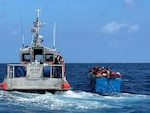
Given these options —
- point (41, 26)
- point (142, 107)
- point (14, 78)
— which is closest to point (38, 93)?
point (14, 78)

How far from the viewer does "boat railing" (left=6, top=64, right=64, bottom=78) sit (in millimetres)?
30409

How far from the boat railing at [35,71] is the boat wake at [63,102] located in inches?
51.9

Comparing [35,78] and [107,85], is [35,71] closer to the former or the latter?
[35,78]

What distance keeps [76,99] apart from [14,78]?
4.82m

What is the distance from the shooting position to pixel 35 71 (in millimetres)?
30484

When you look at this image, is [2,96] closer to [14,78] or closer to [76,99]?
[14,78]

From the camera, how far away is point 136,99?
29.9 meters

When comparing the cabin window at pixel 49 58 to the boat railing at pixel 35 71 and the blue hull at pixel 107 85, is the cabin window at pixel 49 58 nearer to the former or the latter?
the boat railing at pixel 35 71

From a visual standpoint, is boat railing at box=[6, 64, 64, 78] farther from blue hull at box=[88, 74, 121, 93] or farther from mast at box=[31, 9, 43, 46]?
blue hull at box=[88, 74, 121, 93]

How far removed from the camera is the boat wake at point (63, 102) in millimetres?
24016

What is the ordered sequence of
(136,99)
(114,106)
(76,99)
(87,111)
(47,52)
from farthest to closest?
(47,52), (136,99), (76,99), (114,106), (87,111)

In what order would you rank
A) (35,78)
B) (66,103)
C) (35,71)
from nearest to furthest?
(66,103) < (35,78) < (35,71)

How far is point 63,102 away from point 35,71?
16.2 ft

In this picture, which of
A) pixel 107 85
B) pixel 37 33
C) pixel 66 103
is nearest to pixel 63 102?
pixel 66 103
